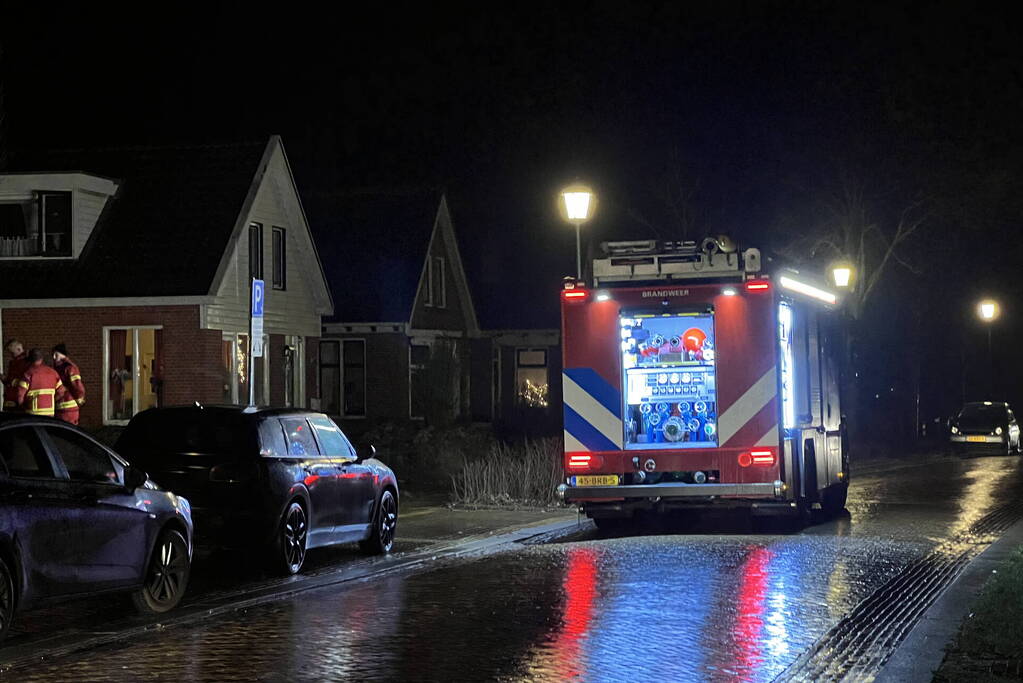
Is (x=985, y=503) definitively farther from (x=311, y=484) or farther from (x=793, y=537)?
(x=311, y=484)

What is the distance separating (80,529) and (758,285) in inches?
350

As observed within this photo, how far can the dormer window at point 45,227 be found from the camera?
108 feet

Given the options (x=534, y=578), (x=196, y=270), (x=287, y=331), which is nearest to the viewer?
(x=534, y=578)

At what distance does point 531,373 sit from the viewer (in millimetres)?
48781

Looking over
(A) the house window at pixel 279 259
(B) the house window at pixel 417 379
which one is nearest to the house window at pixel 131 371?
(A) the house window at pixel 279 259

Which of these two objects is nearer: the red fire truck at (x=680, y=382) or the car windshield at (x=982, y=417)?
the red fire truck at (x=680, y=382)

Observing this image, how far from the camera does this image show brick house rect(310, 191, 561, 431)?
4172cm

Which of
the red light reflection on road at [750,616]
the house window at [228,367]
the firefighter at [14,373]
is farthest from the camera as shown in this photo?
the house window at [228,367]

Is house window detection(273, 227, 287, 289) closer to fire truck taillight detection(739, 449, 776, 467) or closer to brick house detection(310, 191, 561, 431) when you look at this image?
brick house detection(310, 191, 561, 431)

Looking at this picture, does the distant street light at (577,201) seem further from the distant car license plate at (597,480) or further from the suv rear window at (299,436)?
the suv rear window at (299,436)

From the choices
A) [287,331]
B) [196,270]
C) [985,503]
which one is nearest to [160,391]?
[196,270]

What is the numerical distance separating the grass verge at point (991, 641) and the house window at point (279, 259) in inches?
1017

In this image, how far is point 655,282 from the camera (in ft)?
57.4

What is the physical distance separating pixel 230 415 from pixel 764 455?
6061 mm
